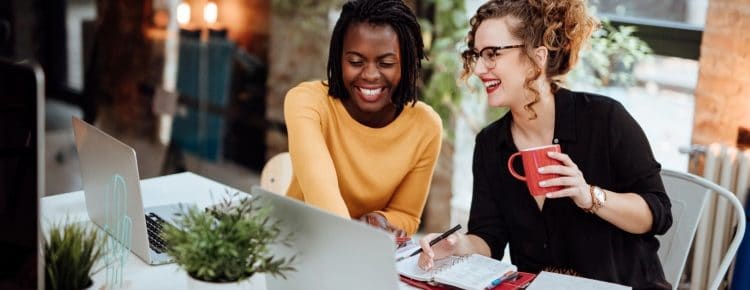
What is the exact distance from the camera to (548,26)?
1.91 m

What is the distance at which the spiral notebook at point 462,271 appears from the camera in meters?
1.68

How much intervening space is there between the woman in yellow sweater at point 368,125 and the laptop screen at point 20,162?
76 centimetres

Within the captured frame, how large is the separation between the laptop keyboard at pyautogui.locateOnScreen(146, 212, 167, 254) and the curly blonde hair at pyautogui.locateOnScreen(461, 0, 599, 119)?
0.81m

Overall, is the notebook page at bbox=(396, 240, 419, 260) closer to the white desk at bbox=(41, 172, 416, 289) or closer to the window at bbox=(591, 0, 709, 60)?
the white desk at bbox=(41, 172, 416, 289)

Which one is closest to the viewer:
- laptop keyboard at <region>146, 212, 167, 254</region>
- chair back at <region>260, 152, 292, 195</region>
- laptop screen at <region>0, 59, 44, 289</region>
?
laptop screen at <region>0, 59, 44, 289</region>

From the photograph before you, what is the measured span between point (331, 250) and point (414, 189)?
0.74 meters

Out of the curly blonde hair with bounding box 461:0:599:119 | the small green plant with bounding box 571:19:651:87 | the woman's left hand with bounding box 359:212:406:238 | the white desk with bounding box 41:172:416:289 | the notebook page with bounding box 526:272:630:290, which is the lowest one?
the white desk with bounding box 41:172:416:289

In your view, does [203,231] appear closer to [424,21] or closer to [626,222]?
[626,222]

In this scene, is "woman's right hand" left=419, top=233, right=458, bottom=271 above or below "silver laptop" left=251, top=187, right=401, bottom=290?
below

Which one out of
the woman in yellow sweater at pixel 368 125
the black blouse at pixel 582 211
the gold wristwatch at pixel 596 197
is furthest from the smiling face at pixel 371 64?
the gold wristwatch at pixel 596 197

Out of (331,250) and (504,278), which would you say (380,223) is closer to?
(504,278)

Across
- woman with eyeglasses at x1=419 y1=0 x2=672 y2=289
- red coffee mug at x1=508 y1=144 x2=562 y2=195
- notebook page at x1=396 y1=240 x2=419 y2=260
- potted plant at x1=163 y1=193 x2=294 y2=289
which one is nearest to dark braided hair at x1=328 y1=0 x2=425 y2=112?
woman with eyeglasses at x1=419 y1=0 x2=672 y2=289

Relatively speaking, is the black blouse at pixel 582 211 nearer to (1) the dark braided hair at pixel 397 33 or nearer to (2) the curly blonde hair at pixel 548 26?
(2) the curly blonde hair at pixel 548 26

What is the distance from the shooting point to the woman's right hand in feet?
5.75
